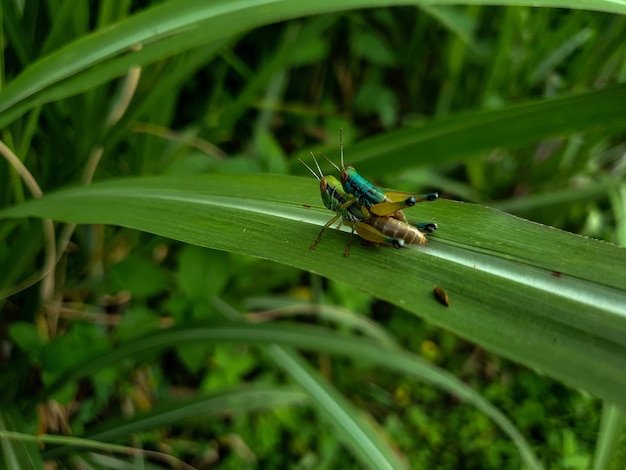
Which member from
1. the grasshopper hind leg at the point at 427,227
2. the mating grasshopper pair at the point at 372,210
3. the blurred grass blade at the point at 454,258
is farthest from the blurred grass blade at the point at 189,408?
the grasshopper hind leg at the point at 427,227

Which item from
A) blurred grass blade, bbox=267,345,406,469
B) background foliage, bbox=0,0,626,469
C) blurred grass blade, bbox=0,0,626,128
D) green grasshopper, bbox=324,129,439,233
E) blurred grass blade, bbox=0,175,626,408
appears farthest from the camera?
blurred grass blade, bbox=267,345,406,469

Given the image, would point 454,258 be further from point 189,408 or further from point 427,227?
point 189,408

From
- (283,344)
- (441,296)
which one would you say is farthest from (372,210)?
(283,344)

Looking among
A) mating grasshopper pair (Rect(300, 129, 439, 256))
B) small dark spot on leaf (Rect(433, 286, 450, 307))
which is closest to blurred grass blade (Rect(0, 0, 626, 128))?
mating grasshopper pair (Rect(300, 129, 439, 256))

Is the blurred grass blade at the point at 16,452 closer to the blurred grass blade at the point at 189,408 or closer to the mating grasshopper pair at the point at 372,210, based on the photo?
the blurred grass blade at the point at 189,408

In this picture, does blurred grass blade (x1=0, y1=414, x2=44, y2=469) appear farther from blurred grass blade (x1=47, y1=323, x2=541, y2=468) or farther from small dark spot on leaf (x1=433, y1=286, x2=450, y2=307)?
small dark spot on leaf (x1=433, y1=286, x2=450, y2=307)
